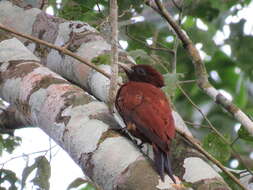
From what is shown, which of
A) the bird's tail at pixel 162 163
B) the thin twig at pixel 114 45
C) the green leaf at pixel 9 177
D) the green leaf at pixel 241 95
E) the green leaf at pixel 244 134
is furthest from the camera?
the green leaf at pixel 241 95

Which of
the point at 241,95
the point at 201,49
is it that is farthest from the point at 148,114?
the point at 241,95

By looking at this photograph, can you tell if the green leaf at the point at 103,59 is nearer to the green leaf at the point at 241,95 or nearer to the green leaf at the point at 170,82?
the green leaf at the point at 170,82

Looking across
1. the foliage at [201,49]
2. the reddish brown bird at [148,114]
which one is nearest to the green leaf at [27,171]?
the foliage at [201,49]

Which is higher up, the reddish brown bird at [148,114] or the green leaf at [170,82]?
the green leaf at [170,82]

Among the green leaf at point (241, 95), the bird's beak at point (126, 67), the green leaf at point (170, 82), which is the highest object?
the bird's beak at point (126, 67)

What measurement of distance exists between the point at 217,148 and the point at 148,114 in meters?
0.45

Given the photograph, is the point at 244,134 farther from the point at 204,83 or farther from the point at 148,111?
the point at 148,111

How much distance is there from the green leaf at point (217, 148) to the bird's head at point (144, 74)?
697 millimetres

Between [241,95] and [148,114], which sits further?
[241,95]

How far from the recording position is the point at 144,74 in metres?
3.92

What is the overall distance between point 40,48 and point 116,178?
1.88 m

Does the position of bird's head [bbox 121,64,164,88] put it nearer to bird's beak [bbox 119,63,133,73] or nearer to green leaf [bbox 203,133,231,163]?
bird's beak [bbox 119,63,133,73]

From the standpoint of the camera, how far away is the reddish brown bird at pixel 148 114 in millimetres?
3061

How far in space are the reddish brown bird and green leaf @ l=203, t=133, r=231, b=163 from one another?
300mm
